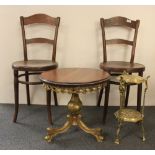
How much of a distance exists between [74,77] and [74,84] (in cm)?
17

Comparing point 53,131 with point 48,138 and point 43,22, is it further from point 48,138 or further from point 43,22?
point 43,22

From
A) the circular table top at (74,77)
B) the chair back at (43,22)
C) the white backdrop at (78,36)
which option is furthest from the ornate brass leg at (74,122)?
the white backdrop at (78,36)

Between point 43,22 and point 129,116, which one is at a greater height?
point 43,22

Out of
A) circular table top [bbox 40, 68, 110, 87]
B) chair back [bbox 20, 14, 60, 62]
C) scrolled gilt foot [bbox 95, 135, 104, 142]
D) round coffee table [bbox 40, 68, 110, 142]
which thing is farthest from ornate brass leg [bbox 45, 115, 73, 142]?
chair back [bbox 20, 14, 60, 62]

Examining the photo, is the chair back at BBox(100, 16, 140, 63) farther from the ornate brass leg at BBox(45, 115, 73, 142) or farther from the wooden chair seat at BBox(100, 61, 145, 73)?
the ornate brass leg at BBox(45, 115, 73, 142)

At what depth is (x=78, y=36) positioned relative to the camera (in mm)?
2922

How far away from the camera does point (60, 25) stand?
2900 mm

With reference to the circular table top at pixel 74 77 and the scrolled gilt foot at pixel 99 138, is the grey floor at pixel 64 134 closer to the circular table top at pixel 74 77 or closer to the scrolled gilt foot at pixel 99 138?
the scrolled gilt foot at pixel 99 138

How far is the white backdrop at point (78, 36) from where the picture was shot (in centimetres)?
286

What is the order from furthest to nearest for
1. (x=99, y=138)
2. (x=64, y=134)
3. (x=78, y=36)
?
(x=78, y=36), (x=64, y=134), (x=99, y=138)

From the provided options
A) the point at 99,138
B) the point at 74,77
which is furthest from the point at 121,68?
the point at 99,138

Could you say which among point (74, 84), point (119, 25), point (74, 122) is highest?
point (119, 25)

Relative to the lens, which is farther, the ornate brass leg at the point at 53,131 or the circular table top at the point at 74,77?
the ornate brass leg at the point at 53,131

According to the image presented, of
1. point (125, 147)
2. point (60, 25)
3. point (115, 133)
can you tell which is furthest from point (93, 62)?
point (125, 147)
